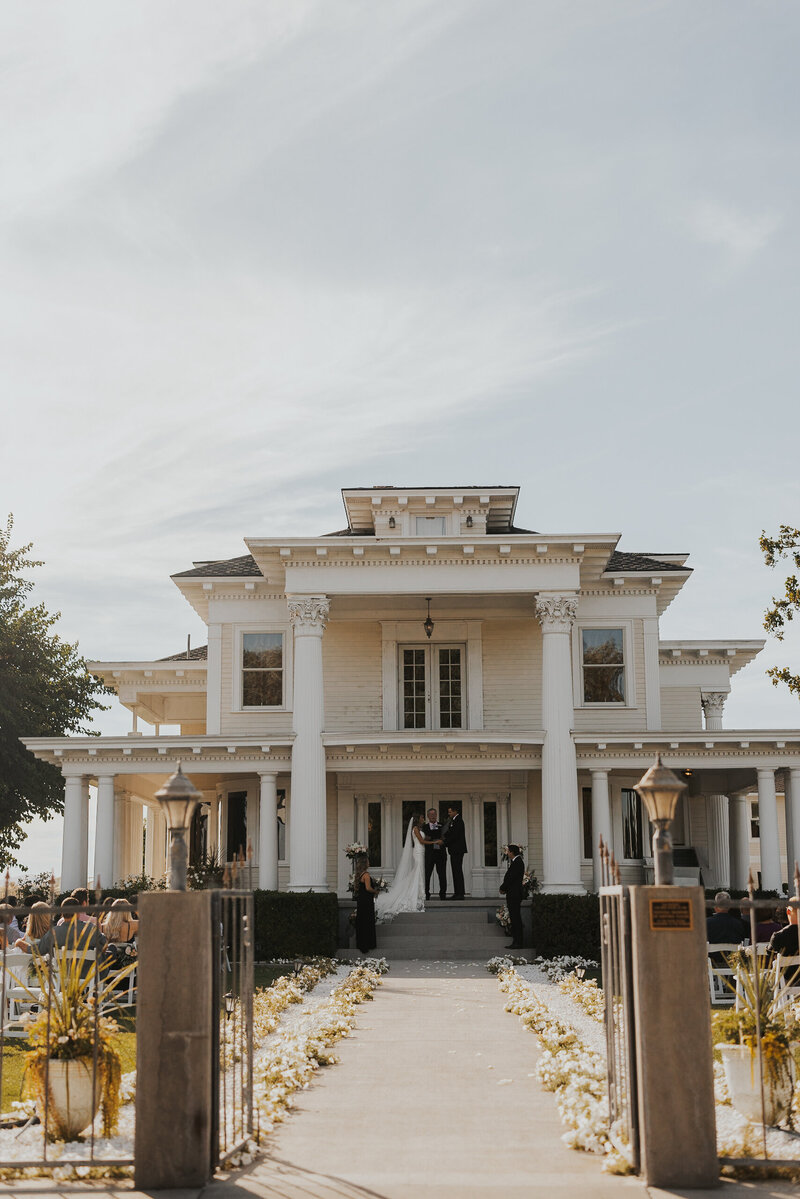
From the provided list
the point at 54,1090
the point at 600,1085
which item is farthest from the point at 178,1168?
the point at 600,1085

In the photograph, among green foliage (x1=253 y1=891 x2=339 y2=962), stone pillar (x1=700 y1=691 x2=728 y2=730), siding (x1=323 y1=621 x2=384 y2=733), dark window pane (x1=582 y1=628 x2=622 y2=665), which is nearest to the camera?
green foliage (x1=253 y1=891 x2=339 y2=962)

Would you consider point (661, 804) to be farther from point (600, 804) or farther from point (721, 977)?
point (600, 804)

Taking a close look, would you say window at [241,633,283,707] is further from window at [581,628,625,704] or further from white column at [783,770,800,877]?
white column at [783,770,800,877]

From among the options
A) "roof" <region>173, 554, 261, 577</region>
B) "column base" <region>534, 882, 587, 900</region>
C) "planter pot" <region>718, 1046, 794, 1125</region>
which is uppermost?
"roof" <region>173, 554, 261, 577</region>

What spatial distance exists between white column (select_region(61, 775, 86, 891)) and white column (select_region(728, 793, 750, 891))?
1505 cm

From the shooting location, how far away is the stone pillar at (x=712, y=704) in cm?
3266

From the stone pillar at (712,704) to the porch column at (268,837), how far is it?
11274 mm

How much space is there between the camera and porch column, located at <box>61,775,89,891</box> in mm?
28203

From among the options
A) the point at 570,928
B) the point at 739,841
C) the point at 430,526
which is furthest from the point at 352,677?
the point at 739,841

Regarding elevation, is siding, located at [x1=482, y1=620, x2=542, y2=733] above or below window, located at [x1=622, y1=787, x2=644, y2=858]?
above

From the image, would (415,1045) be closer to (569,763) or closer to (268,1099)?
(268,1099)

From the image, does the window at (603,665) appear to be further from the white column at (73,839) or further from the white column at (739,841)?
the white column at (73,839)

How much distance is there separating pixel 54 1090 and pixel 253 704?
21.9 meters

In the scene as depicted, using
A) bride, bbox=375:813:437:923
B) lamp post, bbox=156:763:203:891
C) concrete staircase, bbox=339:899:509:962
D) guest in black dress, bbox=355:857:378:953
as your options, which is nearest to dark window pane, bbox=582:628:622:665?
bride, bbox=375:813:437:923
